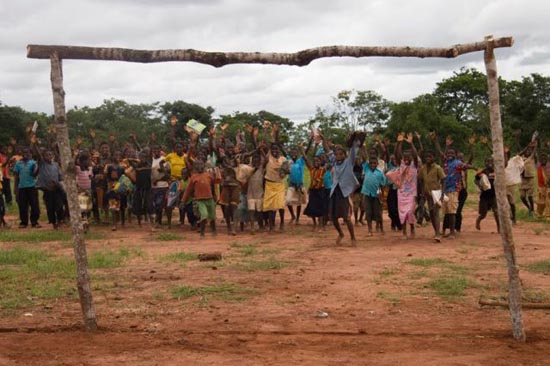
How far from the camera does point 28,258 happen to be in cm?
1073

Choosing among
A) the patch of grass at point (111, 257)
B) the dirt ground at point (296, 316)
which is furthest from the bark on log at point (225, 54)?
the patch of grass at point (111, 257)

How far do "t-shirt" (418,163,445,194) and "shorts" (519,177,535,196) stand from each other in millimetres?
4391

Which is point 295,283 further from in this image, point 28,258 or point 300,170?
point 300,170

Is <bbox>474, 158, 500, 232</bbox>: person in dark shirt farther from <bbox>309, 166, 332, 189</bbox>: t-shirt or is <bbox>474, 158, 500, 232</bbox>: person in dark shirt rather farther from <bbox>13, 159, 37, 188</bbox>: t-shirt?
<bbox>13, 159, 37, 188</bbox>: t-shirt

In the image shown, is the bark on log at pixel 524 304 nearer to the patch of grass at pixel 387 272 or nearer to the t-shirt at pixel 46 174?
the patch of grass at pixel 387 272

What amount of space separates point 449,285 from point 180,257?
13.9ft

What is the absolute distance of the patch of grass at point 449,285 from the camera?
25.9ft

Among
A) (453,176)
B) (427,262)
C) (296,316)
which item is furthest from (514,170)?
(296,316)

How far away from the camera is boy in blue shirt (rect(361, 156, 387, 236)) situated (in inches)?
511

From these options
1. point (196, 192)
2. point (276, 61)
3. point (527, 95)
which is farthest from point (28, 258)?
point (527, 95)

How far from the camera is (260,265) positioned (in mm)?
9914

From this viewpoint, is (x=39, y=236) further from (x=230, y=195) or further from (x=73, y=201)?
(x=73, y=201)

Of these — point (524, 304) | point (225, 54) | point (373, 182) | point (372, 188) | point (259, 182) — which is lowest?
point (524, 304)

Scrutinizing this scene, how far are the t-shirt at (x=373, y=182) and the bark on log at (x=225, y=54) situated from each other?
654cm
